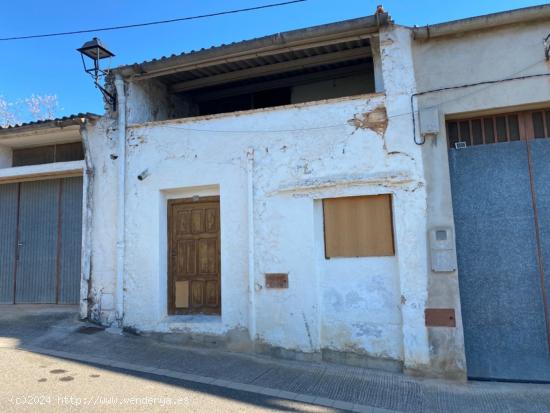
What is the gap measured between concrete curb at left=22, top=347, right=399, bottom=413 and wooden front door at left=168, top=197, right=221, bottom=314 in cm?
155

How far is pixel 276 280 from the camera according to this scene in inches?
254

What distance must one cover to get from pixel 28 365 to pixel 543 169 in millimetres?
7220

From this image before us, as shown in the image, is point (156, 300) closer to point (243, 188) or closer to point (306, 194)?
point (243, 188)

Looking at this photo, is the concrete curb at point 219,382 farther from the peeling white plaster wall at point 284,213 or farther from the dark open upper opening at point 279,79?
the dark open upper opening at point 279,79

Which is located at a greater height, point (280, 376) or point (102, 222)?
point (102, 222)

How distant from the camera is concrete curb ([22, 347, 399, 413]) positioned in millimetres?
4777

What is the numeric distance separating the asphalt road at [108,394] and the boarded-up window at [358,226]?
90.3 inches

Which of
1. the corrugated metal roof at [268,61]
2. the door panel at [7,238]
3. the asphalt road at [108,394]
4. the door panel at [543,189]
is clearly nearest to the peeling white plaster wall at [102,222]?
the corrugated metal roof at [268,61]

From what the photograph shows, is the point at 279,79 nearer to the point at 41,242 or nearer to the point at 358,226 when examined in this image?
the point at 358,226

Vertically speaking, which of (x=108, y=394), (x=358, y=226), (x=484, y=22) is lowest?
(x=108, y=394)

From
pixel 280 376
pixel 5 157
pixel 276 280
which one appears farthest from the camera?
pixel 5 157

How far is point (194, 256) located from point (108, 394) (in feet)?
9.37

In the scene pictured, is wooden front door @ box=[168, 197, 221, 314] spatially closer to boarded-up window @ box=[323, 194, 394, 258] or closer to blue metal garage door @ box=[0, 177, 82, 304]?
boarded-up window @ box=[323, 194, 394, 258]

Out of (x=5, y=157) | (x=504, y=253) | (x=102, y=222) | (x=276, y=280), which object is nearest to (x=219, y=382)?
(x=276, y=280)
